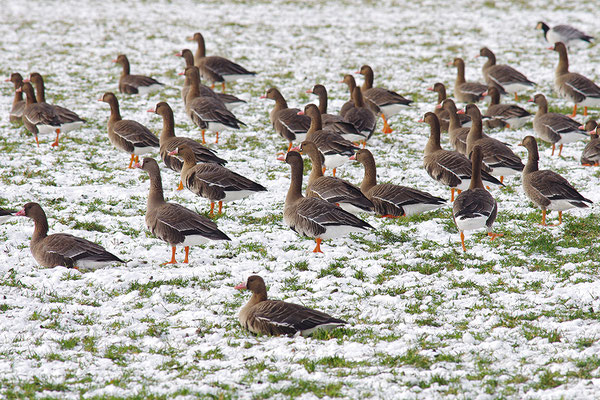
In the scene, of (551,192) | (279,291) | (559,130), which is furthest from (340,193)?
(559,130)

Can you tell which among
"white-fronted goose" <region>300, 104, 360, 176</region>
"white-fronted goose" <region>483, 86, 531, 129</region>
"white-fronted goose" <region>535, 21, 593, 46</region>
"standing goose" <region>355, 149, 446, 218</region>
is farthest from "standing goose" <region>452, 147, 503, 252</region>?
"white-fronted goose" <region>535, 21, 593, 46</region>

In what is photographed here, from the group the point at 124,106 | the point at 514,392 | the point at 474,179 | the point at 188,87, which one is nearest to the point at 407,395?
the point at 514,392

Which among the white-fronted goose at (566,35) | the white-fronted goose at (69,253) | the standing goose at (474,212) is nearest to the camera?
the white-fronted goose at (69,253)

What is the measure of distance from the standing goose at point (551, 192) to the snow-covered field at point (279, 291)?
18.8 inches

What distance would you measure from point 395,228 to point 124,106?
11815 mm

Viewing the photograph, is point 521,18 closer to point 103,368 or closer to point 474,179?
point 474,179

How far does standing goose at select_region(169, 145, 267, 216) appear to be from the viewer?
11969mm

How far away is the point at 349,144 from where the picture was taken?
14266 mm

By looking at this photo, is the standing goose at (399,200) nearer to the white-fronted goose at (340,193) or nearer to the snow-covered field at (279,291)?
the snow-covered field at (279,291)

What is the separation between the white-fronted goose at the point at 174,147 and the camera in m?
13.6

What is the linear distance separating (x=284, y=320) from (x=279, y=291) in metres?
1.42

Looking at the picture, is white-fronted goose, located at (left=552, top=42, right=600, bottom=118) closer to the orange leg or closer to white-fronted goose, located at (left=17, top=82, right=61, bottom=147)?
the orange leg

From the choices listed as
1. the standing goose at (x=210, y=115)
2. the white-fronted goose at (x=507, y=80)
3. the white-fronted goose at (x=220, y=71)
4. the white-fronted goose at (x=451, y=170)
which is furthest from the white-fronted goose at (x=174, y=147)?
the white-fronted goose at (x=507, y=80)

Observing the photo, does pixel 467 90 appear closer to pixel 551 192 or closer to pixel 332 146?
pixel 332 146
